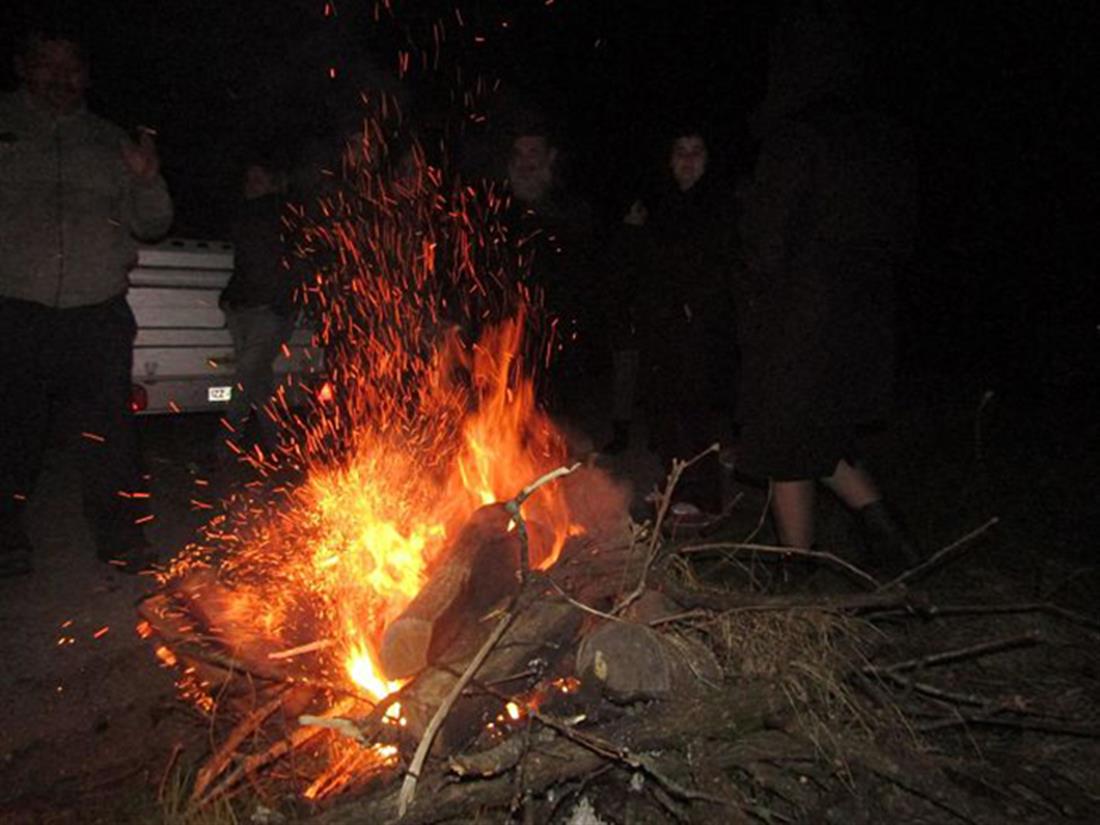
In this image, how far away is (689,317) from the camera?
4.97 m

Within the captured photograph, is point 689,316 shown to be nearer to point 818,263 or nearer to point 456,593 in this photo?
point 818,263

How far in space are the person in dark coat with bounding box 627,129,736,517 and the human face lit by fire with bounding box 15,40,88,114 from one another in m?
3.21

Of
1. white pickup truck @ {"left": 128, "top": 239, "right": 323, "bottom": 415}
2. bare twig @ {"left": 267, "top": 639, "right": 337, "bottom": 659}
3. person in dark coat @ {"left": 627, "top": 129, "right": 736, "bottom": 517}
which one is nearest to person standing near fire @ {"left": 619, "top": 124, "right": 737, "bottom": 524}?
person in dark coat @ {"left": 627, "top": 129, "right": 736, "bottom": 517}

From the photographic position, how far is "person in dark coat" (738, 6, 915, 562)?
315 centimetres

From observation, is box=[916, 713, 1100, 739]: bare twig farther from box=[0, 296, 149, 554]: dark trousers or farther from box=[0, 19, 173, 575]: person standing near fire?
box=[0, 296, 149, 554]: dark trousers

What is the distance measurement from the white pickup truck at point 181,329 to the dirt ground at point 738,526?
0.49m

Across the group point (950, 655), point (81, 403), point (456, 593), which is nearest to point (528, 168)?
point (81, 403)

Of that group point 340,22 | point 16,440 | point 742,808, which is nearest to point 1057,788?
point 742,808

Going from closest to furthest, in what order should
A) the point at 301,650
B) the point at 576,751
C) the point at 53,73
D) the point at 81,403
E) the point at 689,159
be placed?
the point at 576,751 < the point at 301,650 < the point at 53,73 < the point at 81,403 < the point at 689,159

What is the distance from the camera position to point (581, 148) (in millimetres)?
17375

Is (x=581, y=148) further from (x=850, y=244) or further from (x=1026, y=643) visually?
(x=1026, y=643)

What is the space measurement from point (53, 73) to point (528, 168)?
2378 millimetres

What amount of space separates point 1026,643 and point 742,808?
1.28 m

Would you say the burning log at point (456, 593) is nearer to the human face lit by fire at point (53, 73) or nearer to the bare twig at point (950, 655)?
the bare twig at point (950, 655)
